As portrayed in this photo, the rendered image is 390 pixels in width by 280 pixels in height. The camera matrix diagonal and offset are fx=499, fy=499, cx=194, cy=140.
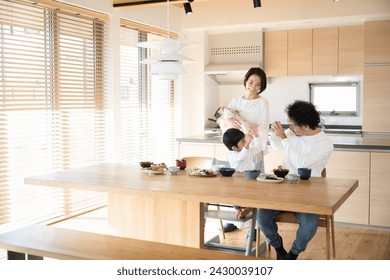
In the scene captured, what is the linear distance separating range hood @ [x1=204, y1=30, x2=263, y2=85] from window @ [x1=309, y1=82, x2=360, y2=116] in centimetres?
96

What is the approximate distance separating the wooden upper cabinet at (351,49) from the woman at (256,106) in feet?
9.94

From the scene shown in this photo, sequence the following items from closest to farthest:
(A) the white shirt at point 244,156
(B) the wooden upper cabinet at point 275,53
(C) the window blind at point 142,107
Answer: (A) the white shirt at point 244,156 → (C) the window blind at point 142,107 → (B) the wooden upper cabinet at point 275,53

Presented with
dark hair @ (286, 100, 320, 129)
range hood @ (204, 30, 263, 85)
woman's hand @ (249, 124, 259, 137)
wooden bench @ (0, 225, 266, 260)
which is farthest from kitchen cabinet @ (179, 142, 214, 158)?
wooden bench @ (0, 225, 266, 260)

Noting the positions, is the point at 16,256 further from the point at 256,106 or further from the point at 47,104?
the point at 47,104

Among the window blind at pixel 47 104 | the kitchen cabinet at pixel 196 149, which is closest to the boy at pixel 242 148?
the kitchen cabinet at pixel 196 149

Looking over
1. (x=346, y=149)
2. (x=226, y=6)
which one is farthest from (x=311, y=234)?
(x=226, y=6)

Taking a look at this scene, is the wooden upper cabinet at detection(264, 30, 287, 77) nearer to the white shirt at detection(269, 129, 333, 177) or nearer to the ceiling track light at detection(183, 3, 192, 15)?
the ceiling track light at detection(183, 3, 192, 15)

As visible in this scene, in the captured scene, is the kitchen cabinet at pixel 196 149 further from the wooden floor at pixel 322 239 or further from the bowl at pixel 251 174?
the bowl at pixel 251 174

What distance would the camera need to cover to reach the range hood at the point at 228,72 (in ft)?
23.4

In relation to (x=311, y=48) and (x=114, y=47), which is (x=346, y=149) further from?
(x=114, y=47)

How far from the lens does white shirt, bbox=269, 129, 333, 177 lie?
3514 mm

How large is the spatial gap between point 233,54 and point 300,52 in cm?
98

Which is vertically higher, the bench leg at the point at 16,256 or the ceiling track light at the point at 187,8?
the ceiling track light at the point at 187,8

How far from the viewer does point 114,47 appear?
5.83m
